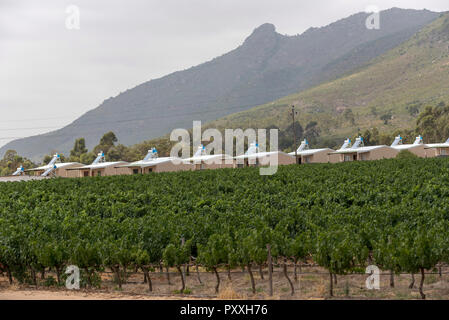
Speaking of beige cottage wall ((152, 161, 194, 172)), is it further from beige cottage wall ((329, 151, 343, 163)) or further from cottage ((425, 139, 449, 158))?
cottage ((425, 139, 449, 158))

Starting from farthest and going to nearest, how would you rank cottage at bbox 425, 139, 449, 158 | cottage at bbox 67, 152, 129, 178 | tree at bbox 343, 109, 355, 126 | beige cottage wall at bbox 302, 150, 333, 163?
1. tree at bbox 343, 109, 355, 126
2. beige cottage wall at bbox 302, 150, 333, 163
3. cottage at bbox 425, 139, 449, 158
4. cottage at bbox 67, 152, 129, 178

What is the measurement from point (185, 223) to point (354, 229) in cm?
759

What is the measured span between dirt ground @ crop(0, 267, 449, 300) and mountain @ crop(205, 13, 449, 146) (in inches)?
4797

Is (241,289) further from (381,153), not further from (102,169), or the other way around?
(102,169)

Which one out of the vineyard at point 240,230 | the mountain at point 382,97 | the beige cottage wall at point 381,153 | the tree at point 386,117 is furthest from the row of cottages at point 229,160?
the mountain at point 382,97

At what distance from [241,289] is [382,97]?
158 metres

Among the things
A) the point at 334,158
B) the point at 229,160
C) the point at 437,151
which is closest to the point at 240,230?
the point at 229,160

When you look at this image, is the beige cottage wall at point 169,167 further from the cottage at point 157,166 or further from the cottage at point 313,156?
the cottage at point 313,156

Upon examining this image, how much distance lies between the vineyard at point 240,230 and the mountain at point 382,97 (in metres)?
107

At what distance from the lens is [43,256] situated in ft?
60.2

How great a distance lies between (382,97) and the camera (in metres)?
165

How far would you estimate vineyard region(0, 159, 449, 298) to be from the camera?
667 inches

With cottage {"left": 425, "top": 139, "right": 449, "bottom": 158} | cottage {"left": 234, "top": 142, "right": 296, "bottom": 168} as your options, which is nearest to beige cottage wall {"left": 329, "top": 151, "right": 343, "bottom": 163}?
cottage {"left": 234, "top": 142, "right": 296, "bottom": 168}

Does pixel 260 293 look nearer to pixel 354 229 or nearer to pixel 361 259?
pixel 361 259
